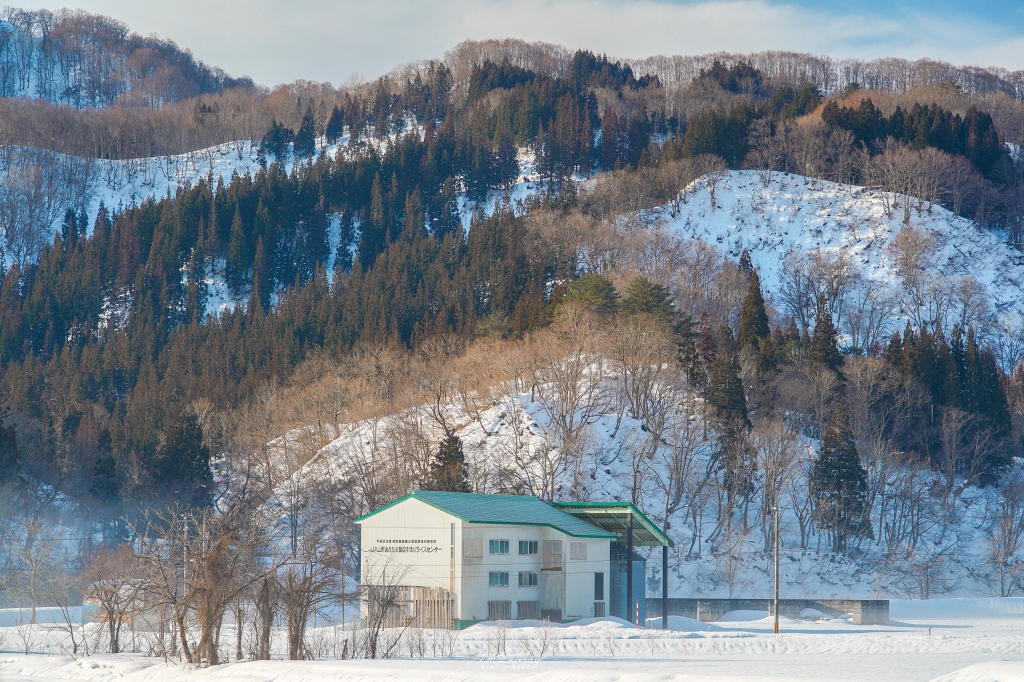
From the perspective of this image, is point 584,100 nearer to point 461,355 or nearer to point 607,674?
point 461,355

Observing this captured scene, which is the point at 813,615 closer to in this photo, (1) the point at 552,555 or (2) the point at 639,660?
(1) the point at 552,555

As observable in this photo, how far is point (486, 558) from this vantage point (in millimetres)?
38906

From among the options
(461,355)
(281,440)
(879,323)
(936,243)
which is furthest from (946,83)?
(281,440)

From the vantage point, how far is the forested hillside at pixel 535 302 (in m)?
61.7

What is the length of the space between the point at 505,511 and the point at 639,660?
13189mm

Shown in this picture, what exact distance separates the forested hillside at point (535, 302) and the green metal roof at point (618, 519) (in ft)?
31.6

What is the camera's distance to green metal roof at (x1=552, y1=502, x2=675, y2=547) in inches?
1694

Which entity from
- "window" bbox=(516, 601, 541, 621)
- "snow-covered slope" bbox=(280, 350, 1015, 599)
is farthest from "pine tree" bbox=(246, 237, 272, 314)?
"window" bbox=(516, 601, 541, 621)

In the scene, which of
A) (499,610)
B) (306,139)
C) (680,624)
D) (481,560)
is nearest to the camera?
(481,560)

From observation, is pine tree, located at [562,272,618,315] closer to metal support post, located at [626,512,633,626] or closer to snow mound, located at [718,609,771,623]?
snow mound, located at [718,609,771,623]

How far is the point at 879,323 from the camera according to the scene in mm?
84312

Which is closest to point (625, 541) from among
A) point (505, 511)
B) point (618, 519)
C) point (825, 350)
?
point (618, 519)

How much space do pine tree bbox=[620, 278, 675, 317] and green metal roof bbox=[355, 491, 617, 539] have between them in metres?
25.5

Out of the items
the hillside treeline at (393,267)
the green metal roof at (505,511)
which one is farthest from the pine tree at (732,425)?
the green metal roof at (505,511)
